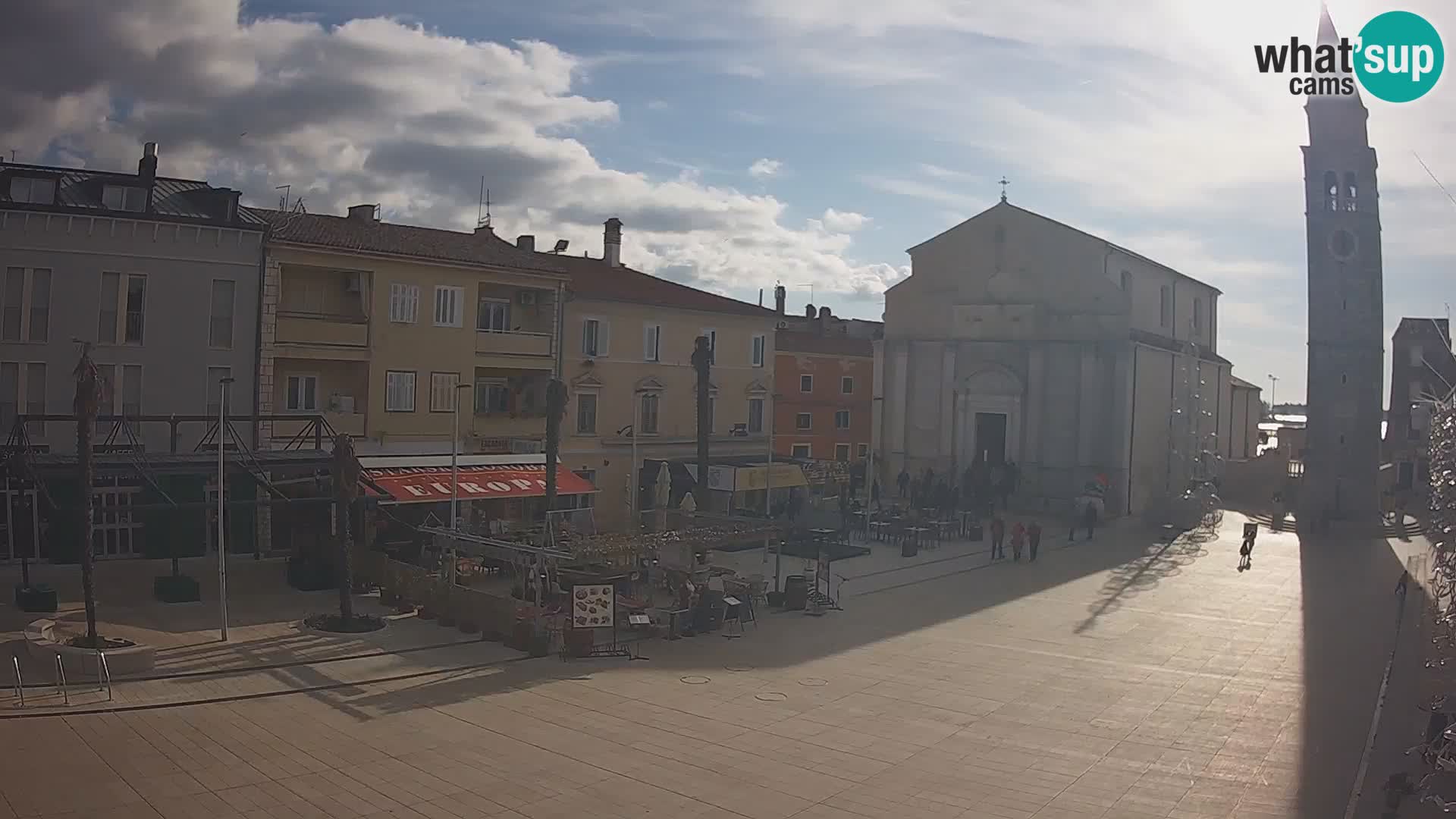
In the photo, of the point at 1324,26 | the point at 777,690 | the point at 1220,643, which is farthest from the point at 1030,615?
the point at 1324,26

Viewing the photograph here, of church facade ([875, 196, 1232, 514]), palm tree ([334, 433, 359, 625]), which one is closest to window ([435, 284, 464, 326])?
palm tree ([334, 433, 359, 625])

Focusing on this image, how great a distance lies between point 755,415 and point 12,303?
2898cm

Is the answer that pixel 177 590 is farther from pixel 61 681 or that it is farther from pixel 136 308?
pixel 136 308

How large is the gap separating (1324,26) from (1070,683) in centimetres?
4761

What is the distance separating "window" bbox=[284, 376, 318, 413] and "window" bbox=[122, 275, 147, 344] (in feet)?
14.4

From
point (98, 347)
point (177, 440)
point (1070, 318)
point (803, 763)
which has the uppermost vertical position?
point (1070, 318)

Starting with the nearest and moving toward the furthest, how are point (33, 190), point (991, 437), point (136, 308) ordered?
1. point (33, 190)
2. point (136, 308)
3. point (991, 437)

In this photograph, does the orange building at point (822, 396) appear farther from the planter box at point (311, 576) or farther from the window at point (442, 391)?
the planter box at point (311, 576)

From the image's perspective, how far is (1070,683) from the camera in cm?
2064

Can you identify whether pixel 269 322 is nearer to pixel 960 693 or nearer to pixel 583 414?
pixel 583 414

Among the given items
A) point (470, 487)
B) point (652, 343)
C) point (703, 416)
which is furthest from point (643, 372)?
point (470, 487)

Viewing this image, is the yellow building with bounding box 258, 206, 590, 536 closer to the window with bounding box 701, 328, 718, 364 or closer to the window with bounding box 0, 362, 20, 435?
the window with bounding box 0, 362, 20, 435


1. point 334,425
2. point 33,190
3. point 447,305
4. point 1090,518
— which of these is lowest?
point 1090,518

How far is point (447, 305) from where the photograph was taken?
36.7 meters
